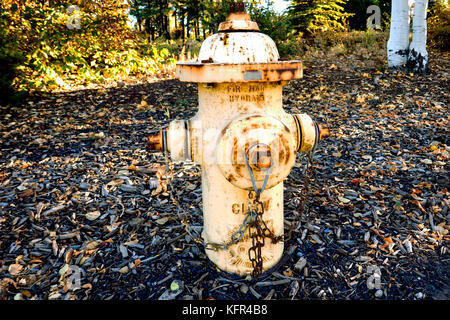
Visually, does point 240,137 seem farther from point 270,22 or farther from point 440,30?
point 440,30

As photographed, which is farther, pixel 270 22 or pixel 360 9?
pixel 360 9

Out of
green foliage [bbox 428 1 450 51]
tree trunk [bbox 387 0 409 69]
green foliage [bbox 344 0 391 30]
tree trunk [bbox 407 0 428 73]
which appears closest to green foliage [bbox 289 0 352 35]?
green foliage [bbox 428 1 450 51]

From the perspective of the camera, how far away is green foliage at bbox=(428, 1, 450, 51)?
315 inches

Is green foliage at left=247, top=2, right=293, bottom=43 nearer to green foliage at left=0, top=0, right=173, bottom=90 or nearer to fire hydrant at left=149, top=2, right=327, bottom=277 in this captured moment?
green foliage at left=0, top=0, right=173, bottom=90

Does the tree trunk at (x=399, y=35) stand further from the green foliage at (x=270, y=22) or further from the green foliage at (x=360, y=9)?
the green foliage at (x=360, y=9)

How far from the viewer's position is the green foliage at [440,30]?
799 centimetres

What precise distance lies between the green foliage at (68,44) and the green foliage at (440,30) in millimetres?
6730

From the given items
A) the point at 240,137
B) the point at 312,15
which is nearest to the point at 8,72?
the point at 240,137

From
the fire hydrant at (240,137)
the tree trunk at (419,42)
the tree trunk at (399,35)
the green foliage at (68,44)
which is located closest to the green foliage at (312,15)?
the tree trunk at (399,35)

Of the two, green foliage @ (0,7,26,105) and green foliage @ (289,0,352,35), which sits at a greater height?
green foliage @ (289,0,352,35)

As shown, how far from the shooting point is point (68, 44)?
18.6 ft

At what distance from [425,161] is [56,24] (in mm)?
5735

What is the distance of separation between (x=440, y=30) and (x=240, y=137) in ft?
28.2

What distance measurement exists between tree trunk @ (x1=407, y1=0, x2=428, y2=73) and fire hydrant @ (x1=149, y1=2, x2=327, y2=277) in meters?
5.13
